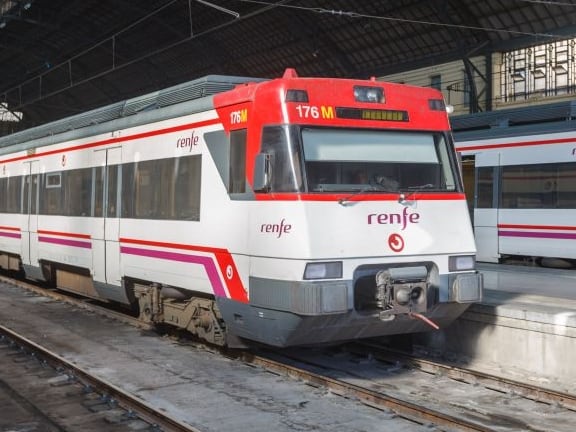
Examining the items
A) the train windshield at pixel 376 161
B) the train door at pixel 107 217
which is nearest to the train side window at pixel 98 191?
the train door at pixel 107 217

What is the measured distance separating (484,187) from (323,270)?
382 inches

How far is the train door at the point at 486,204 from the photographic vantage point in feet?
50.7

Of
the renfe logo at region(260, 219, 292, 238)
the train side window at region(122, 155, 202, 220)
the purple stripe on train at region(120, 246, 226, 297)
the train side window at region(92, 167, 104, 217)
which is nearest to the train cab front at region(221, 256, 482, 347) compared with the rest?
the purple stripe on train at region(120, 246, 226, 297)

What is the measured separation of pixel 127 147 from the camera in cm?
1005

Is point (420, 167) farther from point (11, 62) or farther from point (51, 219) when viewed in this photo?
point (11, 62)

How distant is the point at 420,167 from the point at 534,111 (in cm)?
831

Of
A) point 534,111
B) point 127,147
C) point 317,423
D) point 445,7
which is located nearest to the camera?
point 317,423

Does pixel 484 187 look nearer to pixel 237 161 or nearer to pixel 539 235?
pixel 539 235

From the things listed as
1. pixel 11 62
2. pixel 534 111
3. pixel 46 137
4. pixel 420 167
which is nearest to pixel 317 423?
pixel 420 167

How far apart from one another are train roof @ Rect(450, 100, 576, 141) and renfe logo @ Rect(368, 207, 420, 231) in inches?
305

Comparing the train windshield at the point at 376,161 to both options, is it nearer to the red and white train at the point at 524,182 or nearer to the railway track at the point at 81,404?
the railway track at the point at 81,404

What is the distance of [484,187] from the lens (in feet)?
51.5

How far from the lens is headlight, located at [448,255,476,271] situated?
7.60 metres

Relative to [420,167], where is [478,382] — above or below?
below
